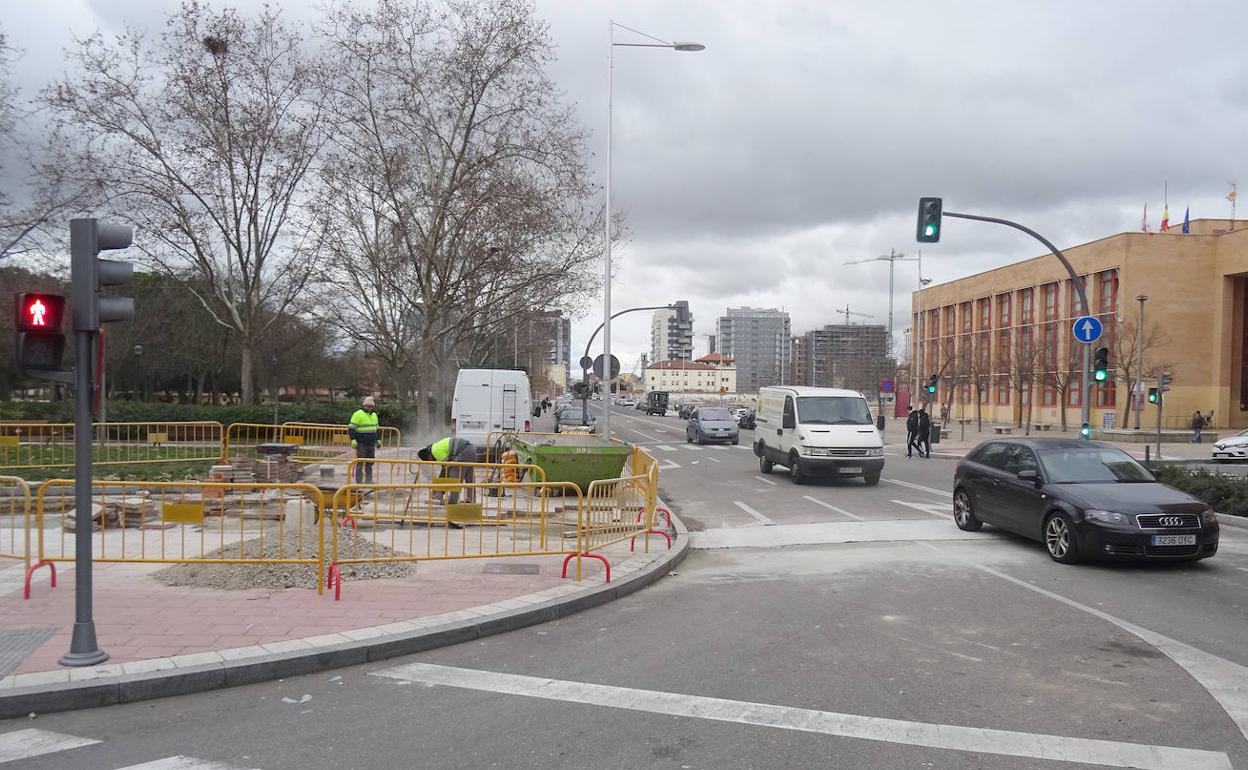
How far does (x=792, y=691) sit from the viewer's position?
5141 millimetres

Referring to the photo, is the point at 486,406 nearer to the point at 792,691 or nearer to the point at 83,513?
the point at 83,513

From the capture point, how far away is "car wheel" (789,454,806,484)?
58.8 ft

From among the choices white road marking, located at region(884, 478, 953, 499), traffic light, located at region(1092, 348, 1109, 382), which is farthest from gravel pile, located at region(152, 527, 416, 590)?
traffic light, located at region(1092, 348, 1109, 382)

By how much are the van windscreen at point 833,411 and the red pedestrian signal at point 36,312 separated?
1513 cm

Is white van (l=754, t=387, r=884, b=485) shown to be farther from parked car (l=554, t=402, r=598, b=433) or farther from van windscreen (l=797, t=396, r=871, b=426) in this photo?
parked car (l=554, t=402, r=598, b=433)

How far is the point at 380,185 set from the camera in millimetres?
28625

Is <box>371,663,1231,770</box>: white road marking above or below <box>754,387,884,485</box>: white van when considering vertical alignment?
below

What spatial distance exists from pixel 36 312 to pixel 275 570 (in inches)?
135

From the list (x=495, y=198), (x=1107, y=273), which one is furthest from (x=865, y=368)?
(x=495, y=198)

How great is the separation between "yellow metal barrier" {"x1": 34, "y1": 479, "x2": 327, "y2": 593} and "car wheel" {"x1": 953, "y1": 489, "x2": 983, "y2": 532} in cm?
885

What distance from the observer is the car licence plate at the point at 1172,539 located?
8.66 m

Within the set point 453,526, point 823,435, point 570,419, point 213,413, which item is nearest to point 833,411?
point 823,435

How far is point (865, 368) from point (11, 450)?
232 feet

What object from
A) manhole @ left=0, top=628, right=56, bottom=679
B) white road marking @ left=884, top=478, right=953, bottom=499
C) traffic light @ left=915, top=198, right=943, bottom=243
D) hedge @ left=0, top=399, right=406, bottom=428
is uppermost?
traffic light @ left=915, top=198, right=943, bottom=243
